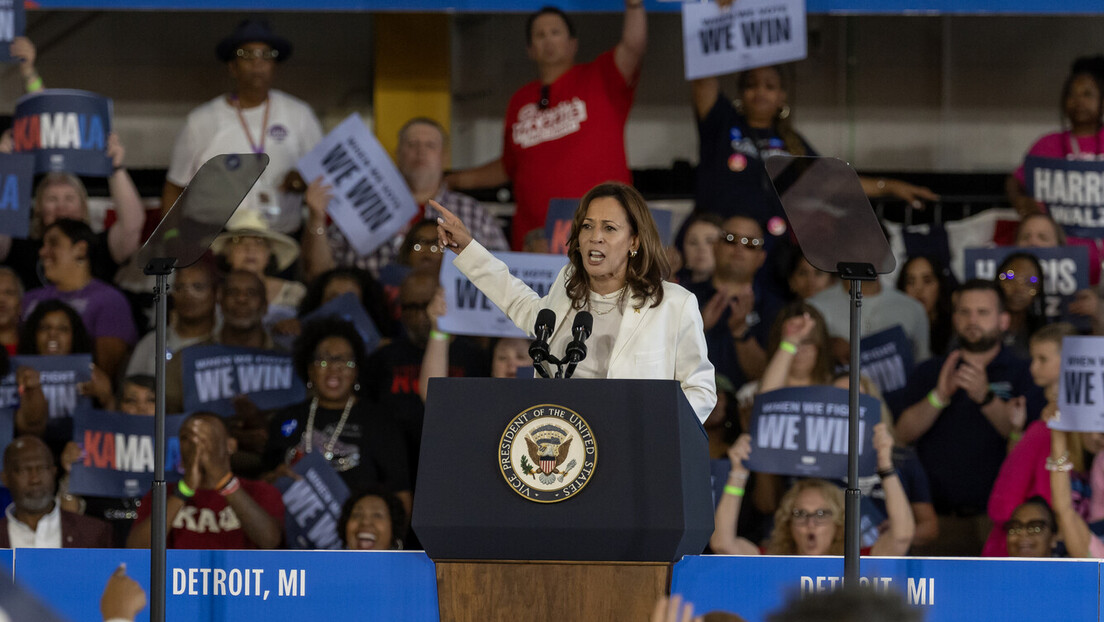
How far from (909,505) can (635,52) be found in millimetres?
2056

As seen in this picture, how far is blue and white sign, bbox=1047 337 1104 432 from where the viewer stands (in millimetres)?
4734

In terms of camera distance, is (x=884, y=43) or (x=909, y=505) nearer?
(x=909, y=505)

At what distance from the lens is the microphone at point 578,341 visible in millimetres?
2955

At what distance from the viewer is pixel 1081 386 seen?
475 centimetres

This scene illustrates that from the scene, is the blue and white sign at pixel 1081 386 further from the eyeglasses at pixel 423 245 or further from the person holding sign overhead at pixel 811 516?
the eyeglasses at pixel 423 245

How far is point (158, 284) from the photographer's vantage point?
3.56 metres

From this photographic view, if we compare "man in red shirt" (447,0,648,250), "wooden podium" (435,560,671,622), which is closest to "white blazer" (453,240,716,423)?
"wooden podium" (435,560,671,622)

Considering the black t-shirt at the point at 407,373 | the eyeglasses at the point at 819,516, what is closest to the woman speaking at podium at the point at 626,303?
the eyeglasses at the point at 819,516

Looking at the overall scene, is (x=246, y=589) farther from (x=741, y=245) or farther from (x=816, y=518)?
(x=741, y=245)

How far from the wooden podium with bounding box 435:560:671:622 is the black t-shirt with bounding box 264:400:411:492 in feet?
6.97

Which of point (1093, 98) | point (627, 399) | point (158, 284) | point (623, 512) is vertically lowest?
point (623, 512)

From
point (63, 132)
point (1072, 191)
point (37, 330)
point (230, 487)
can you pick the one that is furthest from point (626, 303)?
point (63, 132)

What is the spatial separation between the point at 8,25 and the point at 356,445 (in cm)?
224

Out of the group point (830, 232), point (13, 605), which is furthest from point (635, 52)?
point (13, 605)
